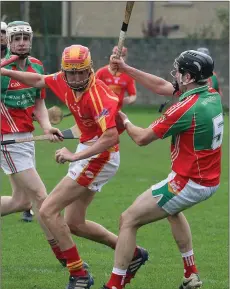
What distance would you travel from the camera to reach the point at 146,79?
833 centimetres

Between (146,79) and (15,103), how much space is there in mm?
1415

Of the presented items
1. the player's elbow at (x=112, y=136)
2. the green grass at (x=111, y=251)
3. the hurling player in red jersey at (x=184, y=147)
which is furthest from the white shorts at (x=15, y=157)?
the hurling player in red jersey at (x=184, y=147)

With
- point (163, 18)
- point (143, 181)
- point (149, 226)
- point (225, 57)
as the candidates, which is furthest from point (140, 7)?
point (149, 226)

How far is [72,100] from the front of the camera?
7.70 metres

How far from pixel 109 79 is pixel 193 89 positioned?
9651 millimetres

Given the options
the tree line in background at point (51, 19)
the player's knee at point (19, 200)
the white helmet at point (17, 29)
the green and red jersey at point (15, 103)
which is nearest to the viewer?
the white helmet at point (17, 29)

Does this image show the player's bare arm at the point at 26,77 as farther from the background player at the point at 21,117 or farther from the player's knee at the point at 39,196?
the player's knee at the point at 39,196

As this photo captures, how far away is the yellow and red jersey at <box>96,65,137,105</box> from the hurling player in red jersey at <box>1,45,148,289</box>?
8.62 meters

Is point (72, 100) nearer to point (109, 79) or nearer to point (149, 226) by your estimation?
point (149, 226)

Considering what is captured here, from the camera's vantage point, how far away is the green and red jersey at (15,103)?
8.77 m

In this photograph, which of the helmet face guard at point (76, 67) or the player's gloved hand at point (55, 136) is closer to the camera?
the helmet face guard at point (76, 67)

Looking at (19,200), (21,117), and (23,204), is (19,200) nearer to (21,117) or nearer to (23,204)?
(23,204)

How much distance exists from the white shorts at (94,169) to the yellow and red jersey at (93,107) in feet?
0.62

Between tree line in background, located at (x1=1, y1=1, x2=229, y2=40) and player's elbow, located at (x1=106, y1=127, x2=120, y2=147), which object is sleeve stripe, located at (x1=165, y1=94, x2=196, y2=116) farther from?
tree line in background, located at (x1=1, y1=1, x2=229, y2=40)
